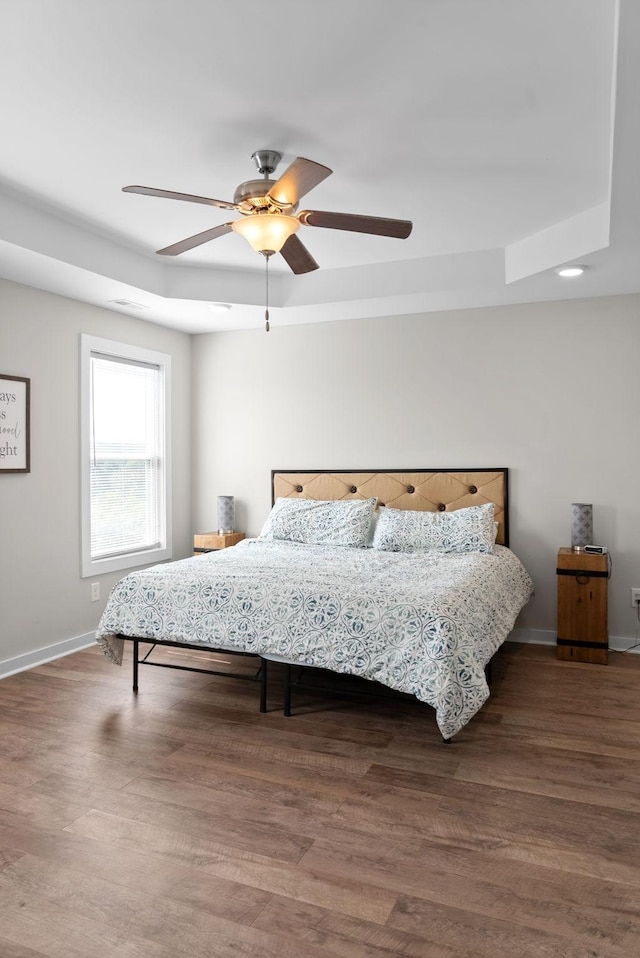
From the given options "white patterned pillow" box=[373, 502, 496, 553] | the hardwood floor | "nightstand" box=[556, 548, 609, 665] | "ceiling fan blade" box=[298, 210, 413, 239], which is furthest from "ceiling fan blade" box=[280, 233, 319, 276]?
"nightstand" box=[556, 548, 609, 665]

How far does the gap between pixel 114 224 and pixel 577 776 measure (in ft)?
12.0

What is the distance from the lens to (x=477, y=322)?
4.81 meters

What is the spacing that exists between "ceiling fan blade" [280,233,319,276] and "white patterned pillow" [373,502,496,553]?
1901 millimetres

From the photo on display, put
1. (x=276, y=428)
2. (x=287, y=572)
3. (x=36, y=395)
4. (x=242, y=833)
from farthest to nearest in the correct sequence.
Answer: (x=276, y=428) → (x=36, y=395) → (x=287, y=572) → (x=242, y=833)

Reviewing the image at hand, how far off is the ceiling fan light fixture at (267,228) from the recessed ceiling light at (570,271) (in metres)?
1.75

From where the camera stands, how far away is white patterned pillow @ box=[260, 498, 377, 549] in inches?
181

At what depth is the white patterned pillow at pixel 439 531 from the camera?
426 centimetres

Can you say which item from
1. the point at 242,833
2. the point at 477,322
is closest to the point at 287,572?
the point at 242,833

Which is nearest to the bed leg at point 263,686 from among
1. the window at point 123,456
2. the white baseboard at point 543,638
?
the window at point 123,456

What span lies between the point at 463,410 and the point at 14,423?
10.1 feet

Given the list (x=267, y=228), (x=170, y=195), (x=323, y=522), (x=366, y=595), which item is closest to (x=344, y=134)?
(x=267, y=228)

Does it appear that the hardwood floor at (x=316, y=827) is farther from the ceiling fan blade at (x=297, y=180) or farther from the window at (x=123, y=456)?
the ceiling fan blade at (x=297, y=180)

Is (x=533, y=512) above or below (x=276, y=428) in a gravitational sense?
below

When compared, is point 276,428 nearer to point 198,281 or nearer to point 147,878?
point 198,281
